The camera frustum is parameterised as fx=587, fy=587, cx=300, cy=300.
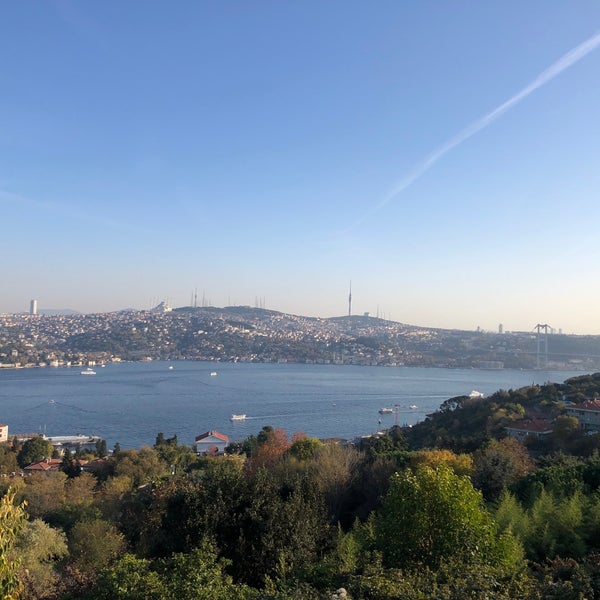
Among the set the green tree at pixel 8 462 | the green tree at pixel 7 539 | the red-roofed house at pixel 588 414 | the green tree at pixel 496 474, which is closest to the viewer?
the green tree at pixel 7 539

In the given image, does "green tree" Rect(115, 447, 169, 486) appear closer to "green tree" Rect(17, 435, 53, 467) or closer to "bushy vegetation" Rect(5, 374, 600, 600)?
"bushy vegetation" Rect(5, 374, 600, 600)

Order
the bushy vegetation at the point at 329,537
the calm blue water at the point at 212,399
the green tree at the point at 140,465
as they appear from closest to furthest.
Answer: the bushy vegetation at the point at 329,537
the green tree at the point at 140,465
the calm blue water at the point at 212,399

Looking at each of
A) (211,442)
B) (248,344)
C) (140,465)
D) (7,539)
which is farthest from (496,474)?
(248,344)

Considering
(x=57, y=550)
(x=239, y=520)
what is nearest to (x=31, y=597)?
(x=239, y=520)

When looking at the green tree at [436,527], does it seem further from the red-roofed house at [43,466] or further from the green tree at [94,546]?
the red-roofed house at [43,466]

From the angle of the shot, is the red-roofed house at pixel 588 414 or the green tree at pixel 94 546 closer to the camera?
the green tree at pixel 94 546

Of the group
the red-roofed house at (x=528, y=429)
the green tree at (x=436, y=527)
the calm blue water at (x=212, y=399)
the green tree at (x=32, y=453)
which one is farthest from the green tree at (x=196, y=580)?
the calm blue water at (x=212, y=399)
